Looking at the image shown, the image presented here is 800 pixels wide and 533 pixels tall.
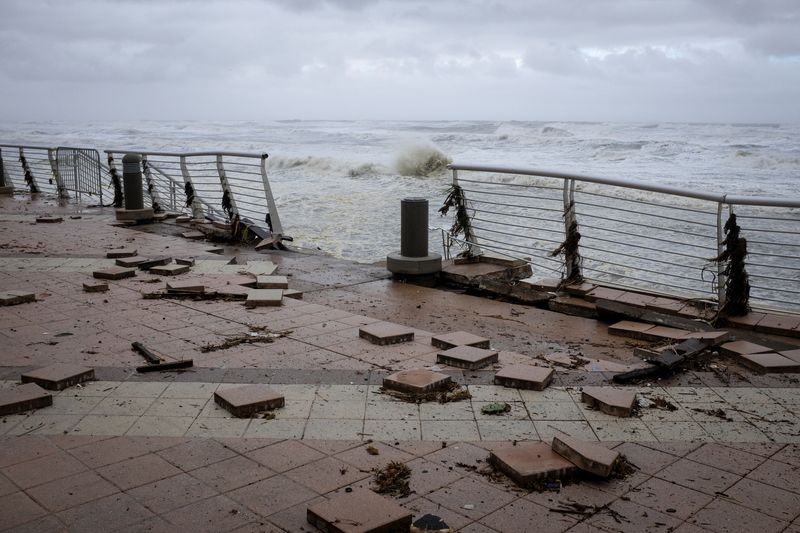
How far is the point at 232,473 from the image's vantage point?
127 inches

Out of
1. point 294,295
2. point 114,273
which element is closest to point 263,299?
point 294,295

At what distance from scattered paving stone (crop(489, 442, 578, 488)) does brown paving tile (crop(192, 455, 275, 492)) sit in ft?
3.49

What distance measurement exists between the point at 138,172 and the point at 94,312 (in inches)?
260

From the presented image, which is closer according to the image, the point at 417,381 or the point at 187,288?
the point at 417,381

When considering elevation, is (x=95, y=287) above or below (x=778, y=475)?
above

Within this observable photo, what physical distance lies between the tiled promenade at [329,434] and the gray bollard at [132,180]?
6208 mm

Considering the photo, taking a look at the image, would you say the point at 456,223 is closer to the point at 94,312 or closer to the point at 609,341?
the point at 609,341

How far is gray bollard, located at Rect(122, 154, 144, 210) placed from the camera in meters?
12.1

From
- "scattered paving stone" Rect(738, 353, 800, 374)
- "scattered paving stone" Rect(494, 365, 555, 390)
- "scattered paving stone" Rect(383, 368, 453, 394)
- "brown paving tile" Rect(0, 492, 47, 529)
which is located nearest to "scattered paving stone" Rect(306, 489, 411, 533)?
"brown paving tile" Rect(0, 492, 47, 529)

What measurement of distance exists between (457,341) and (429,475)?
2.03 meters

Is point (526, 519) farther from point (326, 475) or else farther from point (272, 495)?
point (272, 495)

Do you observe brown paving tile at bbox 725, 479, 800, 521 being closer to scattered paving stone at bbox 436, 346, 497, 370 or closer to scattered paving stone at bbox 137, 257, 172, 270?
scattered paving stone at bbox 436, 346, 497, 370

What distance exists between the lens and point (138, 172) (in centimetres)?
1218

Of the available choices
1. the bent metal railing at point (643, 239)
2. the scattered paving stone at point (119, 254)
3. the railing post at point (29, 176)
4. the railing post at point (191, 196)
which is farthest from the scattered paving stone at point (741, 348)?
the railing post at point (29, 176)
